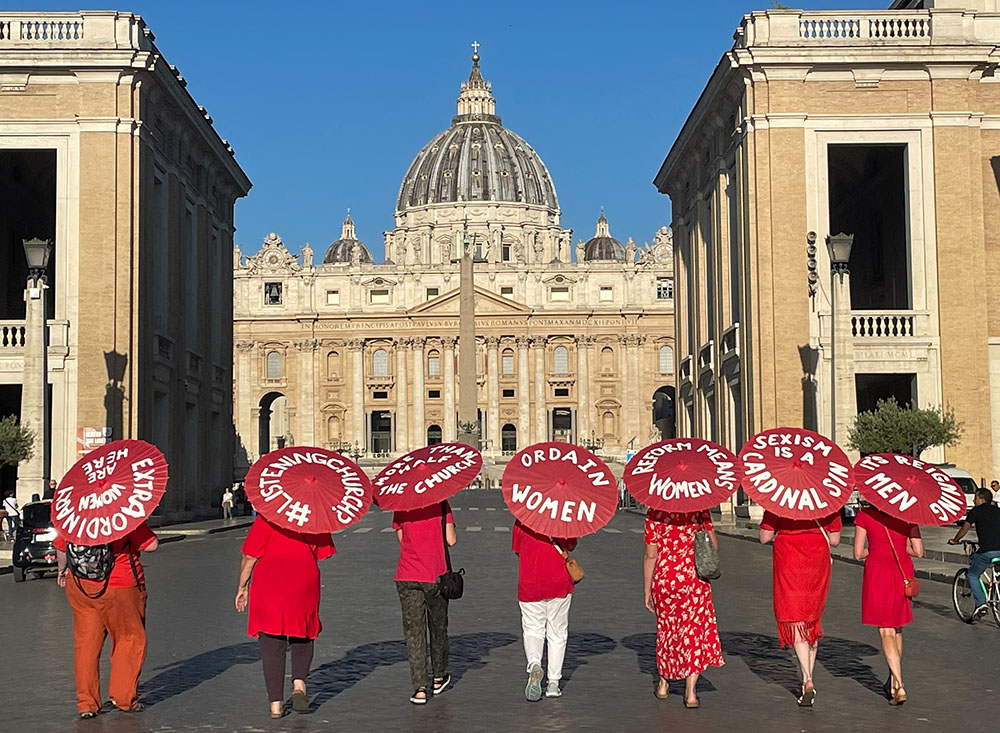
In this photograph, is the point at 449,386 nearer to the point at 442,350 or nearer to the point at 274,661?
the point at 442,350

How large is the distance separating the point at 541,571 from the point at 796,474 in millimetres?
1968

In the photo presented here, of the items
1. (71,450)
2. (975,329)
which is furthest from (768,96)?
(71,450)

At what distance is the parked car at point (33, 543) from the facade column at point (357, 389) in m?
102

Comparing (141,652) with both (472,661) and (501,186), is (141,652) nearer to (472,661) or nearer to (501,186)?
(472,661)

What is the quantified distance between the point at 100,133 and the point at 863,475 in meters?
29.4

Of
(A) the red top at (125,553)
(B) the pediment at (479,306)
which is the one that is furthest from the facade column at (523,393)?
(A) the red top at (125,553)

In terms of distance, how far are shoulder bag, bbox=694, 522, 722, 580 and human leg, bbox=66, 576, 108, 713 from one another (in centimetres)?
423

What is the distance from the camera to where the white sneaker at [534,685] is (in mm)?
10453

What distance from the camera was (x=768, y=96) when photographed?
37875mm

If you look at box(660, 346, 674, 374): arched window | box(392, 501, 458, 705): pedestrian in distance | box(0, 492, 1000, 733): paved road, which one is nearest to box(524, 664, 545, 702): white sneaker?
box(0, 492, 1000, 733): paved road

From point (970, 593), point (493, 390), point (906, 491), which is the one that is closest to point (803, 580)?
point (906, 491)

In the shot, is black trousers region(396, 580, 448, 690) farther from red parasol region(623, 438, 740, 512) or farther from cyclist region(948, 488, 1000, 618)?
cyclist region(948, 488, 1000, 618)

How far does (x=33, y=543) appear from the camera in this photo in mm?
22984

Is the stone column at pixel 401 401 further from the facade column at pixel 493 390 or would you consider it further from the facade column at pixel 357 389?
the facade column at pixel 493 390
